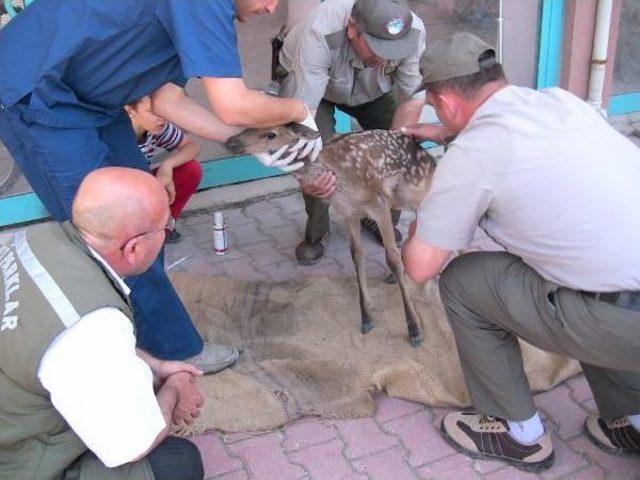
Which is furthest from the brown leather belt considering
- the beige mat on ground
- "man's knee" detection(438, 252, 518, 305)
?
the beige mat on ground

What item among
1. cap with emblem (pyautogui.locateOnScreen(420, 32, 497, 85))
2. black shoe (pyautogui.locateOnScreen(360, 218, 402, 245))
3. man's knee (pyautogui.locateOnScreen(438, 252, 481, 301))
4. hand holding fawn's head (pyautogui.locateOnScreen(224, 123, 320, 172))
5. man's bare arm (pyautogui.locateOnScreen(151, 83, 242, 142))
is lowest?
black shoe (pyautogui.locateOnScreen(360, 218, 402, 245))

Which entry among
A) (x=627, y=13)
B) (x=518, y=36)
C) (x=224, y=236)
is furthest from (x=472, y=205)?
(x=627, y=13)

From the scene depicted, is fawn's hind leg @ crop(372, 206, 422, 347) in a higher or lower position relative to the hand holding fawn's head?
lower

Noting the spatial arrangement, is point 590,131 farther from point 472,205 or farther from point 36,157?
point 36,157

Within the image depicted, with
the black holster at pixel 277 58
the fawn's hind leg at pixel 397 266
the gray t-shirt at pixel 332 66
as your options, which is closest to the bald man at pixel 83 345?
the fawn's hind leg at pixel 397 266

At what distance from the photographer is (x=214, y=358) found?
11.5 ft

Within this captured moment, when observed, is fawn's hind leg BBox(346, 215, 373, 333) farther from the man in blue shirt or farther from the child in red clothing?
the child in red clothing

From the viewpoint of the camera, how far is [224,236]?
4.60 metres

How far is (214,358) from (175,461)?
117 centimetres

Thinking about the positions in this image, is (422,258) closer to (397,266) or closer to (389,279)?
(397,266)

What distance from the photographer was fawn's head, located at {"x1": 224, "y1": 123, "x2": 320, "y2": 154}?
335 centimetres

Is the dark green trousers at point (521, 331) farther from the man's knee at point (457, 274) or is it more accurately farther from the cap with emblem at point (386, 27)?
the cap with emblem at point (386, 27)

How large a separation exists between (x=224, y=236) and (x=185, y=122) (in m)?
1.49

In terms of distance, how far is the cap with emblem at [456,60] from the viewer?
8.20 ft
